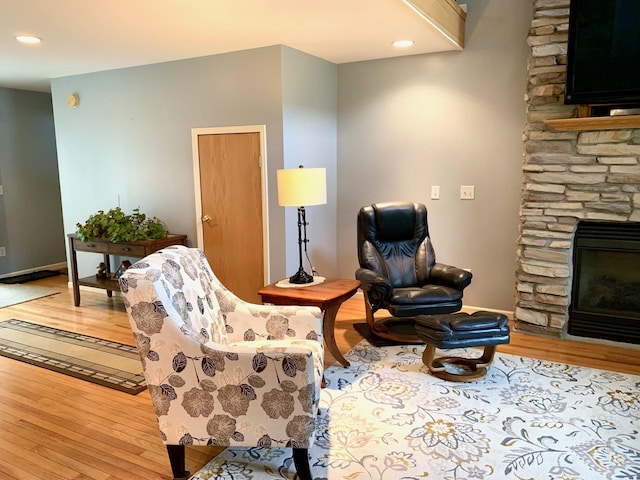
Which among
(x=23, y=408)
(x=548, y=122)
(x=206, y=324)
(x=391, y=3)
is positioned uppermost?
(x=391, y=3)

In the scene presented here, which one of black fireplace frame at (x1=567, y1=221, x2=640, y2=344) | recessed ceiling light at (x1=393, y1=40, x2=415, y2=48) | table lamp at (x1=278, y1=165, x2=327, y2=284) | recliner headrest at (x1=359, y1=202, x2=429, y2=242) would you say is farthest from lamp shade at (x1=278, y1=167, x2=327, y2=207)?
black fireplace frame at (x1=567, y1=221, x2=640, y2=344)

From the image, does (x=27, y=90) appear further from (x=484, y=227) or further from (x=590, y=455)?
(x=590, y=455)

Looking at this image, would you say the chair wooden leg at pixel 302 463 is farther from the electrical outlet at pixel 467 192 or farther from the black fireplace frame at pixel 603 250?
the electrical outlet at pixel 467 192

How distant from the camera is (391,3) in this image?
280 centimetres

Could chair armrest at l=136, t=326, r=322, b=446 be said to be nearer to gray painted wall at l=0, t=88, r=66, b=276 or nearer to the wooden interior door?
the wooden interior door

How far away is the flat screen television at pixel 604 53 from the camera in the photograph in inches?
123

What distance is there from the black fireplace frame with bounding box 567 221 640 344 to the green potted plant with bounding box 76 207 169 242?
355 cm

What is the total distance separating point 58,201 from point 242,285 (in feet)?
11.9

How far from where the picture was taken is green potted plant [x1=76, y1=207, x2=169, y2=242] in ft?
14.1

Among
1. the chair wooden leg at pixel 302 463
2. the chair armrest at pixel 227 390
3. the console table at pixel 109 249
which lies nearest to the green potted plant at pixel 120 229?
the console table at pixel 109 249

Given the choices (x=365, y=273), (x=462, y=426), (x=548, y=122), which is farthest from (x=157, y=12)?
(x=462, y=426)

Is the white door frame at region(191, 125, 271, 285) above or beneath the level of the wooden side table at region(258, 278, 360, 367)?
above

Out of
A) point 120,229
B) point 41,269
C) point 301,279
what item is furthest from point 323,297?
point 41,269

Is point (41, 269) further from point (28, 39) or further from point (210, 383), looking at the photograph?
point (210, 383)
